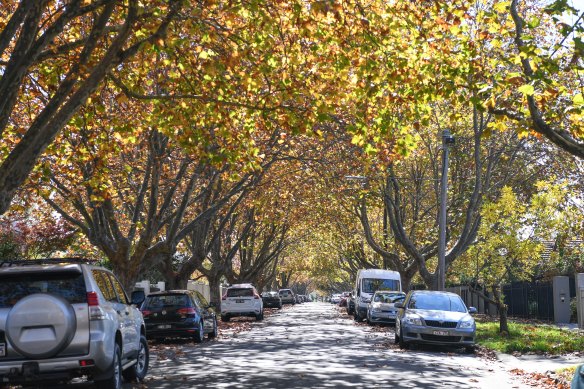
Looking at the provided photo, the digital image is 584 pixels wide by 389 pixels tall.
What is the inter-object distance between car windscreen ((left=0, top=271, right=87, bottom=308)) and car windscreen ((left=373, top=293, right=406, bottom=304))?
76.5ft

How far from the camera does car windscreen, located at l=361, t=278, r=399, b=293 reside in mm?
38094

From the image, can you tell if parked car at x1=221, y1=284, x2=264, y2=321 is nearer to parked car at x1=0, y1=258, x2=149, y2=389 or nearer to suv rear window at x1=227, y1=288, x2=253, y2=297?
suv rear window at x1=227, y1=288, x2=253, y2=297

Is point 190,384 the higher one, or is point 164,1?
point 164,1

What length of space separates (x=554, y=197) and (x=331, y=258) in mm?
60407

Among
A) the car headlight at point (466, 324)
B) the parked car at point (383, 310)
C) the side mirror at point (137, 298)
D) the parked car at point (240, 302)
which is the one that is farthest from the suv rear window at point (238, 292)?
the side mirror at point (137, 298)

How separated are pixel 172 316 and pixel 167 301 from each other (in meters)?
0.62

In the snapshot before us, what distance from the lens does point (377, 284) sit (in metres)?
38.3

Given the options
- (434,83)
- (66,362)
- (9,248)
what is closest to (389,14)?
(434,83)

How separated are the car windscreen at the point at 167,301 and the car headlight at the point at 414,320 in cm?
627

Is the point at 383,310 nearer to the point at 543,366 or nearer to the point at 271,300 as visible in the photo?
the point at 543,366

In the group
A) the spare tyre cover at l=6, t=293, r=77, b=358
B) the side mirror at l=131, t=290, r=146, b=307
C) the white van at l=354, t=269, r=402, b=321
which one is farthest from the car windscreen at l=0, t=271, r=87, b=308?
the white van at l=354, t=269, r=402, b=321

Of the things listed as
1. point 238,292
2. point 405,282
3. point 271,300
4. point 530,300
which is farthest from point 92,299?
point 271,300

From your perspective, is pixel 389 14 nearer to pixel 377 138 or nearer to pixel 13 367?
pixel 377 138

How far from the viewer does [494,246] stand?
2491cm
